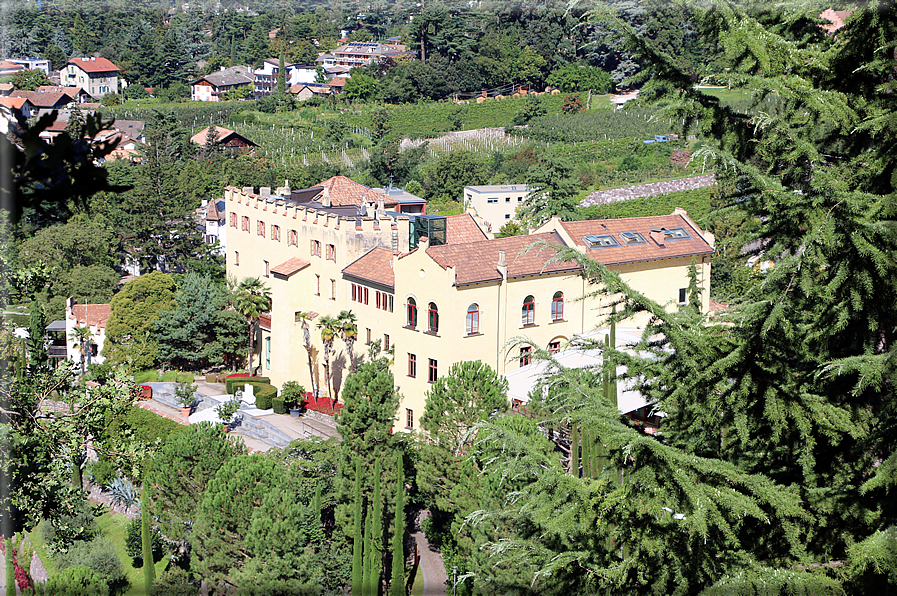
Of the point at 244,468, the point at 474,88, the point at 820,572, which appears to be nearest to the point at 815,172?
the point at 820,572

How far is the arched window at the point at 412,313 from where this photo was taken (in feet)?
106

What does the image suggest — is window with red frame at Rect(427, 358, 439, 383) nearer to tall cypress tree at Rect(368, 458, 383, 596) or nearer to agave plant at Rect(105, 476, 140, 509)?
tall cypress tree at Rect(368, 458, 383, 596)

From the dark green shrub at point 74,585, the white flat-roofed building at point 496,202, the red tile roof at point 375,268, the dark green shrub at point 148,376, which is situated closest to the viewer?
the dark green shrub at point 74,585

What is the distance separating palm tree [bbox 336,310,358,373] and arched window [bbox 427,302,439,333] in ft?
16.0

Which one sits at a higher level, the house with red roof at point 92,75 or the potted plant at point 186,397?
the house with red roof at point 92,75

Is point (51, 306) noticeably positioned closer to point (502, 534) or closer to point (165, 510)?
point (165, 510)

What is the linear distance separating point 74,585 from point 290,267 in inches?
745

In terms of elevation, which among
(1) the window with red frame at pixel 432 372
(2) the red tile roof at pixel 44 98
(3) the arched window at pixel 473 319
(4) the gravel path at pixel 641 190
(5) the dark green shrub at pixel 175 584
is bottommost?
(5) the dark green shrub at pixel 175 584

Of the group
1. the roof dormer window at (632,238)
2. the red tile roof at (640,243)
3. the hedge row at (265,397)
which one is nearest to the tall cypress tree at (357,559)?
the red tile roof at (640,243)

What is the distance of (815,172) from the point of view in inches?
275

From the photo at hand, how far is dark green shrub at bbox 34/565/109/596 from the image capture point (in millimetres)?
21906

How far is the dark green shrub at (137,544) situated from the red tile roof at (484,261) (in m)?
12.8

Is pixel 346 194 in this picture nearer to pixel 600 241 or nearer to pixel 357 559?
pixel 600 241

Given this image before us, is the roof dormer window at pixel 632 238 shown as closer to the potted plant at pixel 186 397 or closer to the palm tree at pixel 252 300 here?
the palm tree at pixel 252 300
